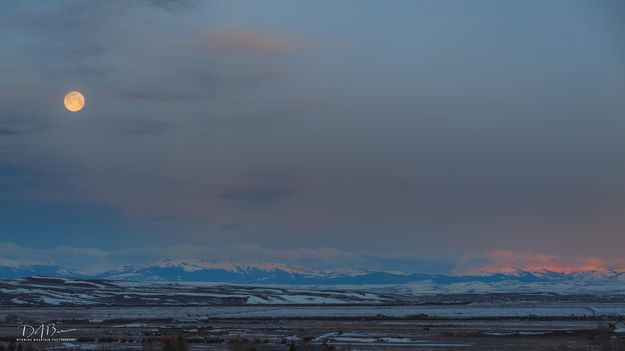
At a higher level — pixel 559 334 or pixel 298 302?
pixel 298 302

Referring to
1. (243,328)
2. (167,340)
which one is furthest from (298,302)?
(167,340)

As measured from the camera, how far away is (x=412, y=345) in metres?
67.1

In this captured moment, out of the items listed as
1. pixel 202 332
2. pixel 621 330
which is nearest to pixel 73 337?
pixel 202 332

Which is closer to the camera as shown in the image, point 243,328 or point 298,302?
point 243,328

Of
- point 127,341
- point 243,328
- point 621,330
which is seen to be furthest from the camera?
point 243,328

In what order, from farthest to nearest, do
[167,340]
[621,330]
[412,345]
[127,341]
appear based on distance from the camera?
[621,330] → [127,341] → [412,345] → [167,340]

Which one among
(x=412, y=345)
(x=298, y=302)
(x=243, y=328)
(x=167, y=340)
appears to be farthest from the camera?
(x=298, y=302)

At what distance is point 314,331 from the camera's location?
85.8 metres

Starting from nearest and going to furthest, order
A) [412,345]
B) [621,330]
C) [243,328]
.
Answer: [412,345] → [621,330] → [243,328]

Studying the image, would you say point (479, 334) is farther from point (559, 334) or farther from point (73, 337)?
point (73, 337)

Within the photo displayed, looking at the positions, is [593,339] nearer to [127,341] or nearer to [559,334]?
[559,334]

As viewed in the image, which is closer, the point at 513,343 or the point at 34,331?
the point at 513,343

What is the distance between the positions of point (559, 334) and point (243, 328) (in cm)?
3299

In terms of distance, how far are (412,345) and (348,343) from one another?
16.5ft
